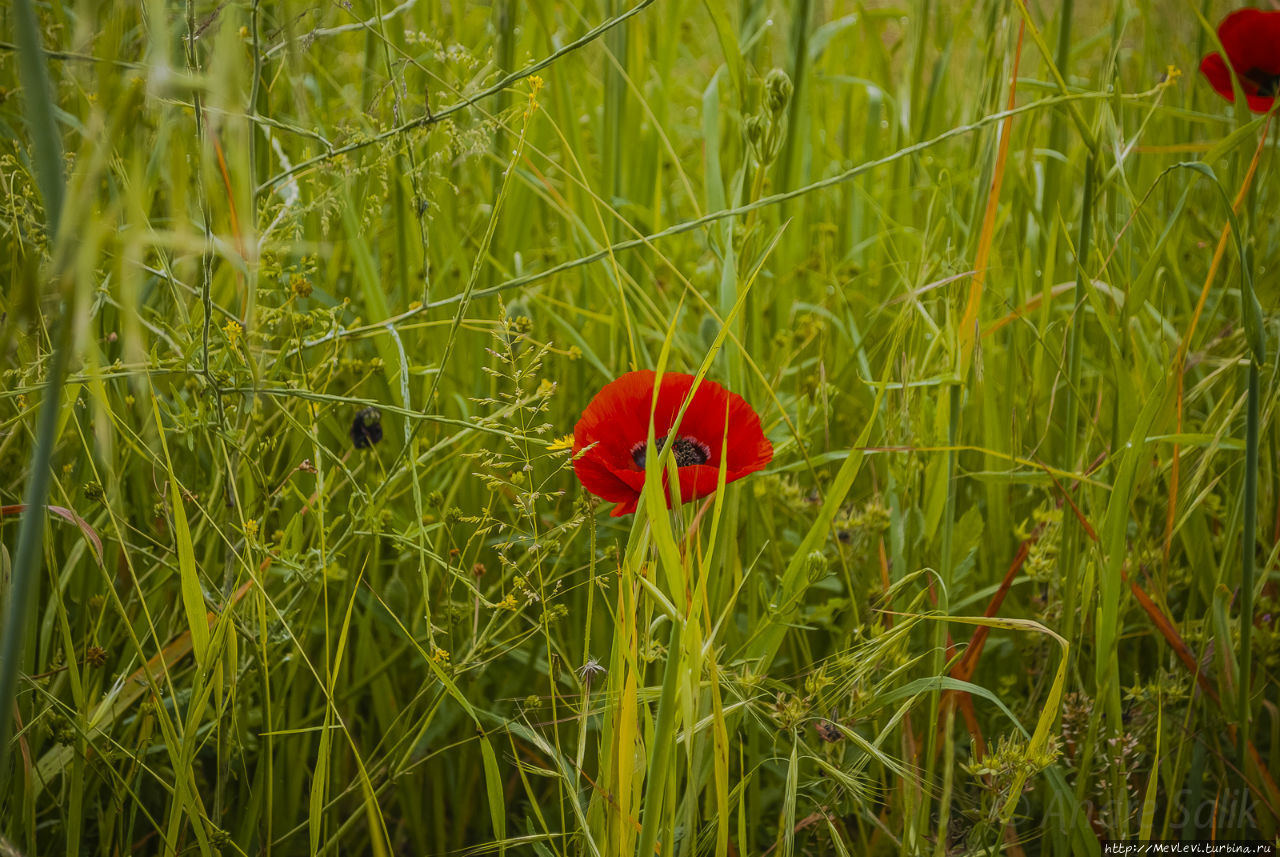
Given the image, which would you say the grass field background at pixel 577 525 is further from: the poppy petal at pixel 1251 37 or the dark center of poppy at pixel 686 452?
the poppy petal at pixel 1251 37

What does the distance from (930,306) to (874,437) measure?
0.22 m

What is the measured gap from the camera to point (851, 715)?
2.29ft

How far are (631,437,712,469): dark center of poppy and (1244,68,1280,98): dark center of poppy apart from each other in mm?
923

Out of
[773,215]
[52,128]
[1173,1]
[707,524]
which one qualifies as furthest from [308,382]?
[1173,1]

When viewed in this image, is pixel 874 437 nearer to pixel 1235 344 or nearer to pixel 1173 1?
pixel 1235 344

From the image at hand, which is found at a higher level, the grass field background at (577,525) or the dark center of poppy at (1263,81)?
the dark center of poppy at (1263,81)

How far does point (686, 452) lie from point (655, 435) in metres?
0.12

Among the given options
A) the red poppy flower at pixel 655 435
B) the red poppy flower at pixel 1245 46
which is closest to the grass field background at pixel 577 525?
the red poppy flower at pixel 655 435

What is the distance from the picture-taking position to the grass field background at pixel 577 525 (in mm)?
654

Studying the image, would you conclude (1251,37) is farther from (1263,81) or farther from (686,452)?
(686,452)

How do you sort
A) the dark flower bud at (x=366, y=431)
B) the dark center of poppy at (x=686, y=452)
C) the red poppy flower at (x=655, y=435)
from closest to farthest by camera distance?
the red poppy flower at (x=655, y=435) → the dark center of poppy at (x=686, y=452) → the dark flower bud at (x=366, y=431)

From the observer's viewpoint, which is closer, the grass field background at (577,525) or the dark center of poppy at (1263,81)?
the grass field background at (577,525)

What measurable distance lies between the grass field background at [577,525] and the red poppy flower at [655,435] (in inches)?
1.2

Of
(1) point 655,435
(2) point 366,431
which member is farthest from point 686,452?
(2) point 366,431
